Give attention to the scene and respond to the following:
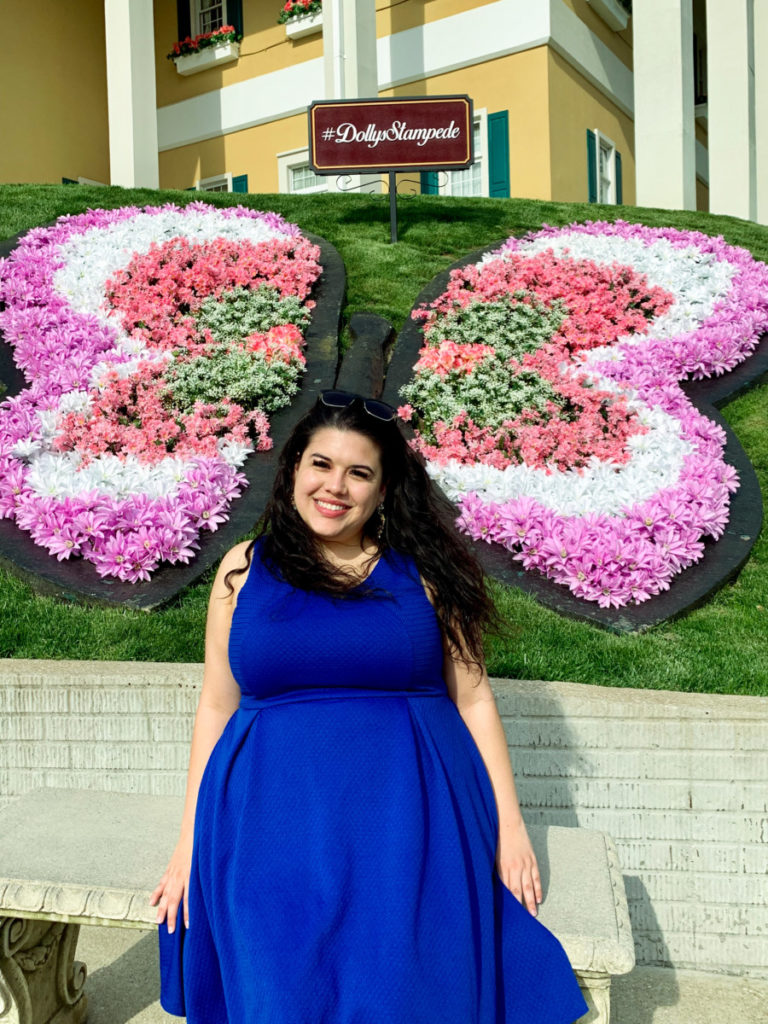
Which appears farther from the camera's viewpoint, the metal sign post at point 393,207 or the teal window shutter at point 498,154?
the teal window shutter at point 498,154

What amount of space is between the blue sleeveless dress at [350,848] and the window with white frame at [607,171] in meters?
15.5

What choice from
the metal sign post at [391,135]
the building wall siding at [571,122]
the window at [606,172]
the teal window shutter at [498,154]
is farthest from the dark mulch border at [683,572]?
the window at [606,172]

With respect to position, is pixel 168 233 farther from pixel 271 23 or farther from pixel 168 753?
pixel 271 23

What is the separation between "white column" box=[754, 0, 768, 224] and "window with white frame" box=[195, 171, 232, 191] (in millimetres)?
8977

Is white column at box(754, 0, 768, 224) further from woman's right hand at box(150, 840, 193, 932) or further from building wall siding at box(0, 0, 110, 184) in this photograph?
woman's right hand at box(150, 840, 193, 932)

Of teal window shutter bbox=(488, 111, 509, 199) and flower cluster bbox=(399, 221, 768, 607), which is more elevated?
teal window shutter bbox=(488, 111, 509, 199)

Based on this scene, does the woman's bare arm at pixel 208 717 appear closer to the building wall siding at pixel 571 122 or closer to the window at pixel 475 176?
the building wall siding at pixel 571 122

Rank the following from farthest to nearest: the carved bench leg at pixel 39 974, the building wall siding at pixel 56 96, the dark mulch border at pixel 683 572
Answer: the building wall siding at pixel 56 96 → the dark mulch border at pixel 683 572 → the carved bench leg at pixel 39 974

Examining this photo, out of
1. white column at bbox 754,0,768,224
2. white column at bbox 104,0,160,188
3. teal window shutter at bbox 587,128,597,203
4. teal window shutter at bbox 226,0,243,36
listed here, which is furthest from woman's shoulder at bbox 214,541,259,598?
teal window shutter at bbox 226,0,243,36

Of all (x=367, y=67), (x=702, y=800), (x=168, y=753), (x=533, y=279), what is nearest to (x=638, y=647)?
(x=702, y=800)

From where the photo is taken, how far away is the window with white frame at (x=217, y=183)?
17062 millimetres

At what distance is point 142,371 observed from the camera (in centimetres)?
625

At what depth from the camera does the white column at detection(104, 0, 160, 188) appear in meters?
13.8

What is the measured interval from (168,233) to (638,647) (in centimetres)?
580
